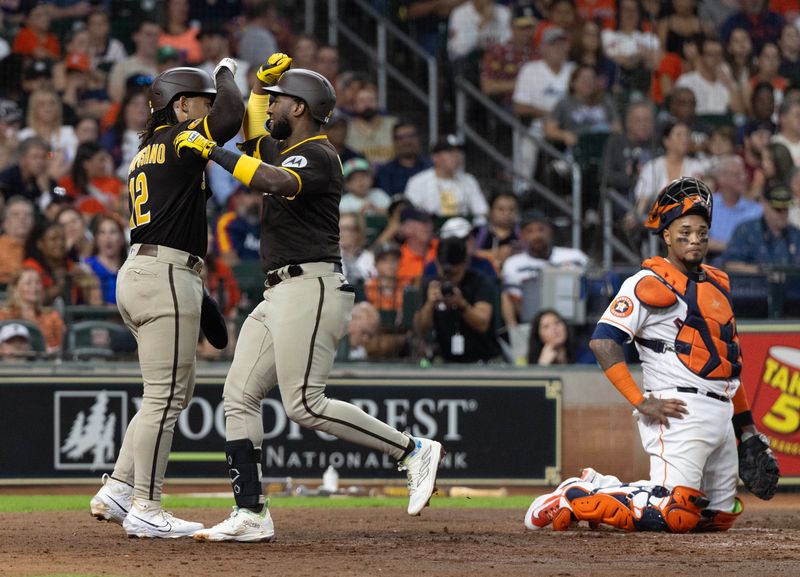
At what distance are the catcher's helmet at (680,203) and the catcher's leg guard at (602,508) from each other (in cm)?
138

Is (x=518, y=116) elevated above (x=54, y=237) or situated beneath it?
elevated above

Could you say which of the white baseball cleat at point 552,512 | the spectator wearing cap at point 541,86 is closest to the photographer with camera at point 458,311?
the white baseball cleat at point 552,512

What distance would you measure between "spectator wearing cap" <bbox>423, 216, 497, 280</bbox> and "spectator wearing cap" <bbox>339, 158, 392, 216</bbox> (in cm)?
75

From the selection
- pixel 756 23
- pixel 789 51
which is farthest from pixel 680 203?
pixel 756 23

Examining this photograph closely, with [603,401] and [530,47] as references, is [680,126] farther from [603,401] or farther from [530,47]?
[603,401]

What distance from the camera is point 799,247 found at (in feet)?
38.8

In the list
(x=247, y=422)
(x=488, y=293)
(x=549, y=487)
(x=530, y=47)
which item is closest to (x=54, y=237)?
(x=488, y=293)

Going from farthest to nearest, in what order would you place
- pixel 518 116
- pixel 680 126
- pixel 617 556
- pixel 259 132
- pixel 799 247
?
pixel 518 116 < pixel 680 126 < pixel 799 247 < pixel 259 132 < pixel 617 556

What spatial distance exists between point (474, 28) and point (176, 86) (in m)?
8.81

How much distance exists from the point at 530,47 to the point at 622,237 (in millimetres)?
3150

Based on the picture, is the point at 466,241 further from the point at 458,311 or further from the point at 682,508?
the point at 682,508

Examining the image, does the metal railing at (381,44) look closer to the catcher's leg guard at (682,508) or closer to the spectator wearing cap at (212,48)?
the spectator wearing cap at (212,48)

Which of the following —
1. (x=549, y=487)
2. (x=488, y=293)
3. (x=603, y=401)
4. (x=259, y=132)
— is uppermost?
(x=259, y=132)

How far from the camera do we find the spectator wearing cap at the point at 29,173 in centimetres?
1188
